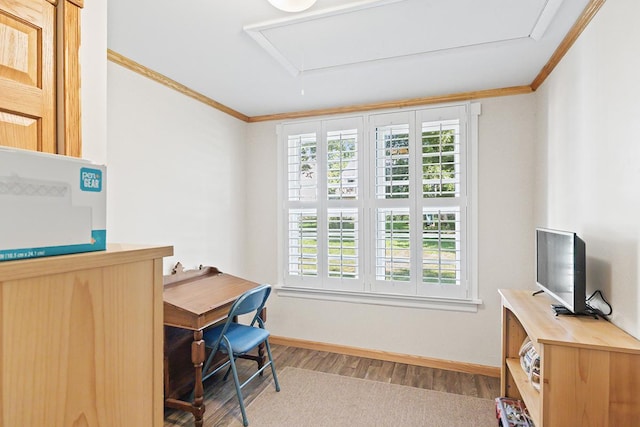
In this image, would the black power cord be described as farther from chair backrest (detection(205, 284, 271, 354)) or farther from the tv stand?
chair backrest (detection(205, 284, 271, 354))

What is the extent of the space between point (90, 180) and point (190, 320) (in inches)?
64.7

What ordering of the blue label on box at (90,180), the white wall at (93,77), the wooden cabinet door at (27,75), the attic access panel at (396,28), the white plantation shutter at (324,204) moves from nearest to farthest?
1. the blue label on box at (90,180)
2. the wooden cabinet door at (27,75)
3. the white wall at (93,77)
4. the attic access panel at (396,28)
5. the white plantation shutter at (324,204)

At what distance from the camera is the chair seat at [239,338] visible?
224cm

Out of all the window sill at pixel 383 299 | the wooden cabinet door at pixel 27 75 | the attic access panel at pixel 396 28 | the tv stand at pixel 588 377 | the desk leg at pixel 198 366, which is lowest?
the desk leg at pixel 198 366

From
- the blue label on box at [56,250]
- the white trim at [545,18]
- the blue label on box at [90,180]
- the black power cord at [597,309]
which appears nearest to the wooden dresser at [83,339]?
the blue label on box at [56,250]

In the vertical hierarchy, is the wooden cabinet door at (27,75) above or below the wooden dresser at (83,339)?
above

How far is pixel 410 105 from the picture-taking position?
3031 mm

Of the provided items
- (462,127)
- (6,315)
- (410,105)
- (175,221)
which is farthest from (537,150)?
(6,315)

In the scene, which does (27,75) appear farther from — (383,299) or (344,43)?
(383,299)

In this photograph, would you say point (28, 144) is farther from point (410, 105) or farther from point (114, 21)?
point (410, 105)

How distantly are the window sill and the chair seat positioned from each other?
0.90 m

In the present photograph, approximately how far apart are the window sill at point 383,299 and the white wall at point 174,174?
0.63 m

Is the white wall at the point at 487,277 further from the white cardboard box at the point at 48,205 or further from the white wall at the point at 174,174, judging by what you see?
the white cardboard box at the point at 48,205

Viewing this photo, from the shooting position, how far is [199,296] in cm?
236
